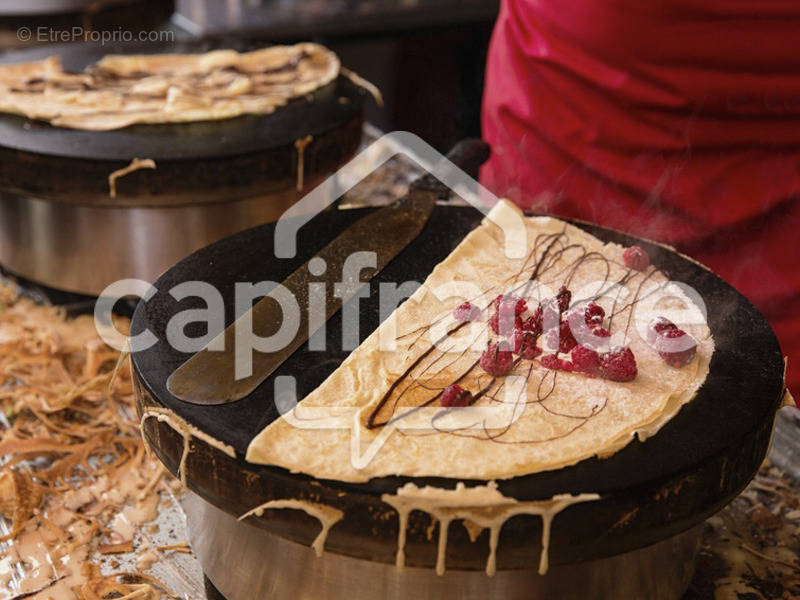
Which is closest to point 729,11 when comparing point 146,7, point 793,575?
point 793,575

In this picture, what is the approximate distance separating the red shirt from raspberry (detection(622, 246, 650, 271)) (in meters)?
0.41

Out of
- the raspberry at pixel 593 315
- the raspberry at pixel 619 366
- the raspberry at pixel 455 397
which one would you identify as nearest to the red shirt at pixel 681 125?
the raspberry at pixel 593 315

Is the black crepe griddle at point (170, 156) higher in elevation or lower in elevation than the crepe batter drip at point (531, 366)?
lower

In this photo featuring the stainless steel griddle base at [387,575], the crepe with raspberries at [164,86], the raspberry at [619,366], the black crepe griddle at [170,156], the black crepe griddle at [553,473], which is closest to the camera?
the black crepe griddle at [553,473]

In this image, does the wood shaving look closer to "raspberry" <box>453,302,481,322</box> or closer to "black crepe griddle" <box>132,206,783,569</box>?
"black crepe griddle" <box>132,206,783,569</box>

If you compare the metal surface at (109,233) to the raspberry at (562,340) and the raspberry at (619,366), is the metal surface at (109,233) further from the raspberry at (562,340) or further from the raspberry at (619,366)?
the raspberry at (619,366)

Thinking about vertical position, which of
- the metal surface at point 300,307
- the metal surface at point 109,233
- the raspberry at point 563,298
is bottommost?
the metal surface at point 109,233

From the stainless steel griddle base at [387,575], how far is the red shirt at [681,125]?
76cm

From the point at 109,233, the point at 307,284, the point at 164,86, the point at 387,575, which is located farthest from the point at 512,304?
the point at 164,86

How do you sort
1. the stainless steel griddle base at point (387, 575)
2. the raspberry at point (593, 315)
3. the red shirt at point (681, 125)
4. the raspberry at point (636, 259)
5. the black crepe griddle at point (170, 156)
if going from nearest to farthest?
1. the stainless steel griddle base at point (387, 575)
2. the raspberry at point (593, 315)
3. the raspberry at point (636, 259)
4. the red shirt at point (681, 125)
5. the black crepe griddle at point (170, 156)

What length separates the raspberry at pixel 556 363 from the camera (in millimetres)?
1429

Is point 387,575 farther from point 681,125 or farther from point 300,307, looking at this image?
point 681,125

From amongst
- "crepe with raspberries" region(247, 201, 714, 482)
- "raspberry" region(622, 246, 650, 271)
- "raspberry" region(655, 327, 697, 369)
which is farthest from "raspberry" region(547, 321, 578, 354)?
"raspberry" region(622, 246, 650, 271)

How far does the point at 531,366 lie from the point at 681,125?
0.89 meters
